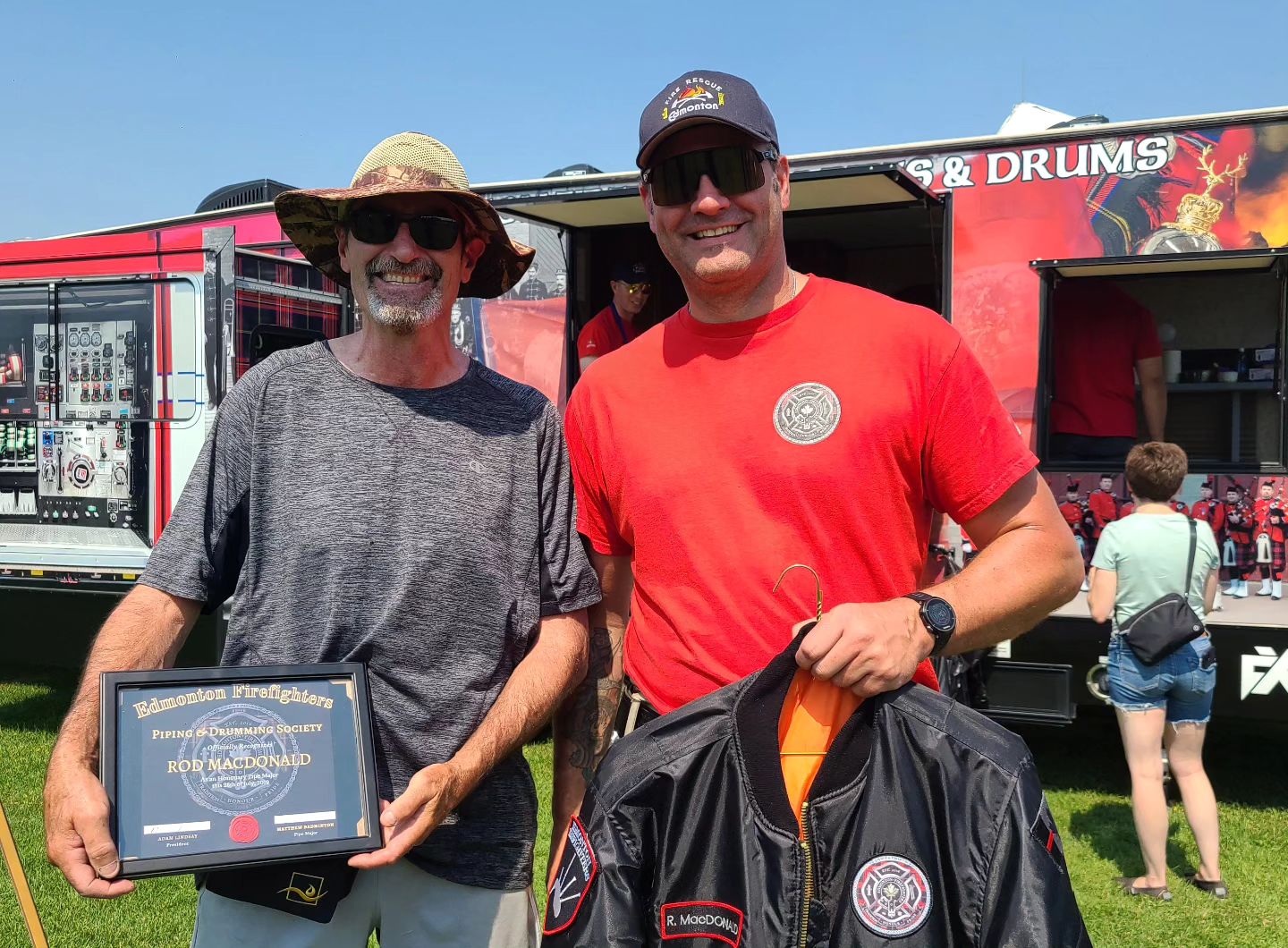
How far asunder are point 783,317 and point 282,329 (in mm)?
4961

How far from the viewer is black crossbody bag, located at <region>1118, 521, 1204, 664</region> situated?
14.7 ft

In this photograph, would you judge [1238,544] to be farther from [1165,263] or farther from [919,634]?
[919,634]

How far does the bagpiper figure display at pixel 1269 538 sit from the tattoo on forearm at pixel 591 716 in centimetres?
415

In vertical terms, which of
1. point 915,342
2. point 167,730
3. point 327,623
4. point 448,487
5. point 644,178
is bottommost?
point 167,730

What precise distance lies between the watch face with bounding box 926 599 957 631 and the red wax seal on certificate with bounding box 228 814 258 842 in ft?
3.56

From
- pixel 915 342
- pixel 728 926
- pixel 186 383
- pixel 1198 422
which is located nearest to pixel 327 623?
pixel 728 926

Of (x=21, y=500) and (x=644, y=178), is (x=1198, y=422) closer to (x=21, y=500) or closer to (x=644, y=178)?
(x=644, y=178)

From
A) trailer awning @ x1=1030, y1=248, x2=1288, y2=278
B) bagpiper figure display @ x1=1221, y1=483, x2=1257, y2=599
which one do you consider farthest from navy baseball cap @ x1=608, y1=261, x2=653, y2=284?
bagpiper figure display @ x1=1221, y1=483, x2=1257, y2=599

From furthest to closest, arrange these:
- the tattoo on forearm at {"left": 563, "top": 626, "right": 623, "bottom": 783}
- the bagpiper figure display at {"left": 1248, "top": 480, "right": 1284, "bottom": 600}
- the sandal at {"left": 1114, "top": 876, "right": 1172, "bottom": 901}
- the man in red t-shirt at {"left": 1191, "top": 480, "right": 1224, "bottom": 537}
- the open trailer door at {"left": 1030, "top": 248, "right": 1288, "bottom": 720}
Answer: the man in red t-shirt at {"left": 1191, "top": 480, "right": 1224, "bottom": 537}, the bagpiper figure display at {"left": 1248, "top": 480, "right": 1284, "bottom": 600}, the open trailer door at {"left": 1030, "top": 248, "right": 1288, "bottom": 720}, the sandal at {"left": 1114, "top": 876, "right": 1172, "bottom": 901}, the tattoo on forearm at {"left": 563, "top": 626, "right": 623, "bottom": 783}

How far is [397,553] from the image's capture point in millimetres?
2041

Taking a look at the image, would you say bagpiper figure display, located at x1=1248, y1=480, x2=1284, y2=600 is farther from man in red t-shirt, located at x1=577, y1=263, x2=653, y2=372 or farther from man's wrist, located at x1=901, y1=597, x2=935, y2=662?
man's wrist, located at x1=901, y1=597, x2=935, y2=662

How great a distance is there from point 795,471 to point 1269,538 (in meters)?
4.34

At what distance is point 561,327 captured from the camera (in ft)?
22.0

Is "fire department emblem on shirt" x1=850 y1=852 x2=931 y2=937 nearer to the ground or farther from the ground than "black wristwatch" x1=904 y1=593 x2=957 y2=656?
nearer to the ground
